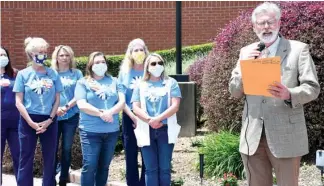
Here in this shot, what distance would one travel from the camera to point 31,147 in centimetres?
645

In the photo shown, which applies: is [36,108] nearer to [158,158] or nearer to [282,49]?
[158,158]

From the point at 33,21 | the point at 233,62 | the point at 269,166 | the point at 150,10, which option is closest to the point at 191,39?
the point at 150,10

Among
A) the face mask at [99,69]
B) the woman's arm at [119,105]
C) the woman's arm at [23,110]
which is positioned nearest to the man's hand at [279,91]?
the woman's arm at [119,105]

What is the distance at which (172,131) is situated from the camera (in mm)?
6004

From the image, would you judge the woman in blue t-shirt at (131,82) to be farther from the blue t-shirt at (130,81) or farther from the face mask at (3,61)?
the face mask at (3,61)

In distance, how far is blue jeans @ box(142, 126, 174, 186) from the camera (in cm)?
597

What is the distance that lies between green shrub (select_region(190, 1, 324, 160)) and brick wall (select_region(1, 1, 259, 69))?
284 inches

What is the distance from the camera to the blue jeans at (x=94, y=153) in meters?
6.28

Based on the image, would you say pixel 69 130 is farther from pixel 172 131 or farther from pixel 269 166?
pixel 269 166

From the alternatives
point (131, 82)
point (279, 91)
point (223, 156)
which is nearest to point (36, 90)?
point (131, 82)

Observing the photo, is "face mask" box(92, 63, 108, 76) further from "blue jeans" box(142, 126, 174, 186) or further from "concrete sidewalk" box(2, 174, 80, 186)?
"concrete sidewalk" box(2, 174, 80, 186)

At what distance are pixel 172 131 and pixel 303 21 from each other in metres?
2.44

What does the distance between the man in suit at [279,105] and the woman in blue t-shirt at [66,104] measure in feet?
10.1

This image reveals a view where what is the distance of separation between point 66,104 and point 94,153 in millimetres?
990
